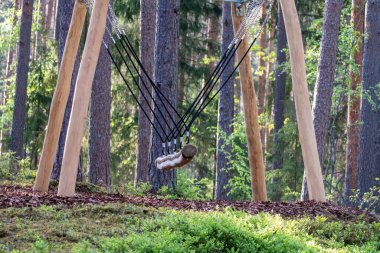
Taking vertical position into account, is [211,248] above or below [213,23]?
below

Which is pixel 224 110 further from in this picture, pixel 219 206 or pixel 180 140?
pixel 180 140

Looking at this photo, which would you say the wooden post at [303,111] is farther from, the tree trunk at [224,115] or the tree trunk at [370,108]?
the tree trunk at [224,115]

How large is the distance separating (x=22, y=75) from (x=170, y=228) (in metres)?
14.4

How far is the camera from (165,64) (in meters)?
12.9

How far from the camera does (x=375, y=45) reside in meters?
16.7

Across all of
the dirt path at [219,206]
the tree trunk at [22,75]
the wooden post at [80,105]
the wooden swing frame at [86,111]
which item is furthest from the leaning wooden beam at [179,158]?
the tree trunk at [22,75]

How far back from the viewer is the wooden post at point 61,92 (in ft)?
32.4

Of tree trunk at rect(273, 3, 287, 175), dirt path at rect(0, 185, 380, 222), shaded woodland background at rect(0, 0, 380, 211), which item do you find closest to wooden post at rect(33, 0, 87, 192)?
dirt path at rect(0, 185, 380, 222)

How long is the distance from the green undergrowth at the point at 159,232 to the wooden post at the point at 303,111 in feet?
4.22

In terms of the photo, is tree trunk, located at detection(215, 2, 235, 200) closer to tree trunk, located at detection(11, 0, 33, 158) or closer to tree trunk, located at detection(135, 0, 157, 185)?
tree trunk, located at detection(135, 0, 157, 185)

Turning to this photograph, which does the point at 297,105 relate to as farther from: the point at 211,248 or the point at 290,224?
the point at 211,248

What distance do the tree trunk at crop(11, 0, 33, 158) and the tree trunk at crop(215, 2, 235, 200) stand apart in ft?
17.4

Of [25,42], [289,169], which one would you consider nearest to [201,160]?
[289,169]

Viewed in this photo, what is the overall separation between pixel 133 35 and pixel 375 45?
754cm
